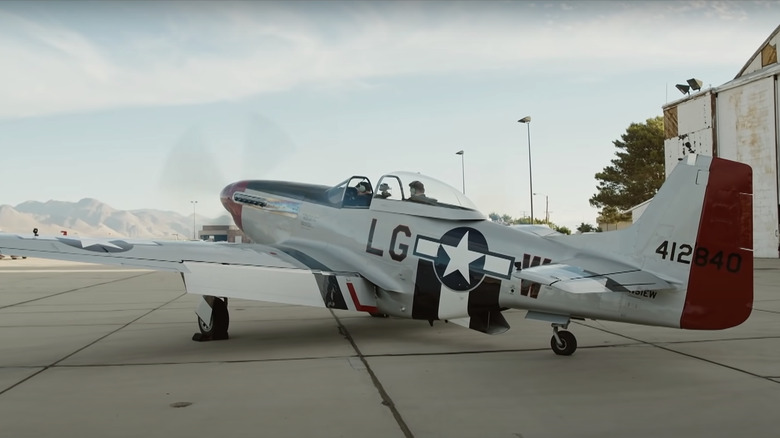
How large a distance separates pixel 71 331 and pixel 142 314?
7.50 feet

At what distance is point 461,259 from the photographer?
682 centimetres

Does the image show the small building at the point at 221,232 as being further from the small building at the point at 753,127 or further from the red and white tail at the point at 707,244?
the small building at the point at 753,127

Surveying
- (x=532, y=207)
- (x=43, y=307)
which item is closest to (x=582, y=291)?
(x=43, y=307)

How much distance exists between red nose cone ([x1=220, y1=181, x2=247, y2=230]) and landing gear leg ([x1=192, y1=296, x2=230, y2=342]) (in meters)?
2.32

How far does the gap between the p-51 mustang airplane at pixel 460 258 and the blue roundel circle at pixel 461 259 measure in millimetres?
13

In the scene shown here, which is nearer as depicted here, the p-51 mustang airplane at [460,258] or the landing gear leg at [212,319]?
the p-51 mustang airplane at [460,258]

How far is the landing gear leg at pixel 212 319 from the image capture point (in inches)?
310

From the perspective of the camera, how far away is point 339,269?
25.3ft

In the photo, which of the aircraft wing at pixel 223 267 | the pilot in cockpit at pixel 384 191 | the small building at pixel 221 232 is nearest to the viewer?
the aircraft wing at pixel 223 267

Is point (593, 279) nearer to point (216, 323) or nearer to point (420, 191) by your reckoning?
point (420, 191)

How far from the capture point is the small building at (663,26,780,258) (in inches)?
1231

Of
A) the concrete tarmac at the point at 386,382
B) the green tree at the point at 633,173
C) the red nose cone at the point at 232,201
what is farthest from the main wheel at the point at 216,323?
the green tree at the point at 633,173

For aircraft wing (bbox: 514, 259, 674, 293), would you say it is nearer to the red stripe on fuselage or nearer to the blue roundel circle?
the red stripe on fuselage

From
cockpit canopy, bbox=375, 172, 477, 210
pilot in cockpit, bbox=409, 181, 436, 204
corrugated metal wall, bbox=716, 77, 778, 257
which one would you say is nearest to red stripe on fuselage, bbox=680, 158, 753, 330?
cockpit canopy, bbox=375, 172, 477, 210
